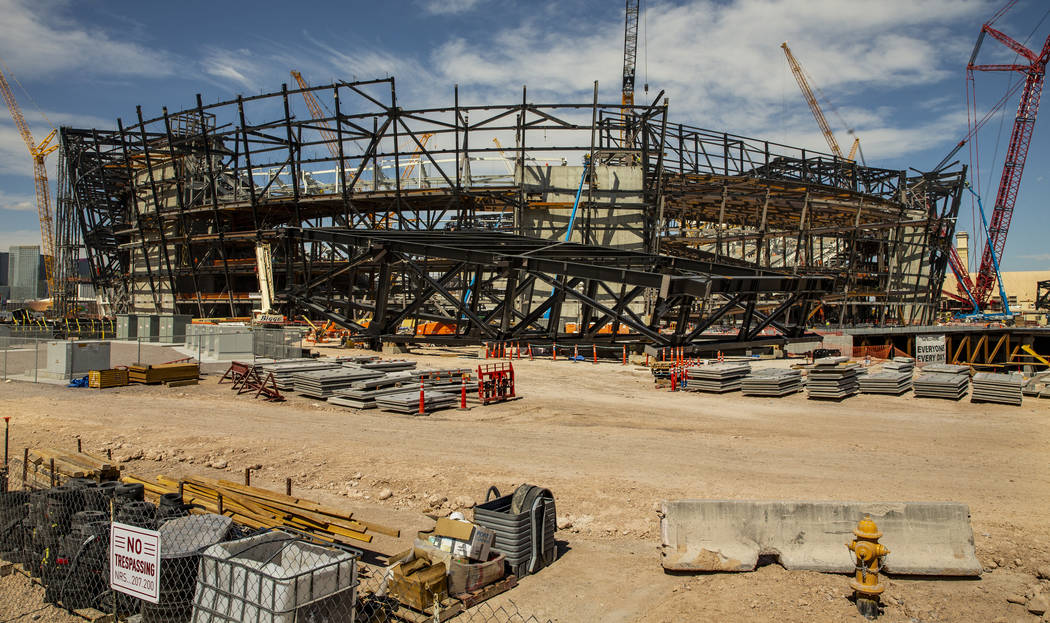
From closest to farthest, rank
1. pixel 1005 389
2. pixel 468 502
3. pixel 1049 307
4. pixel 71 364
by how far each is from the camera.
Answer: pixel 468 502 < pixel 1005 389 < pixel 71 364 < pixel 1049 307

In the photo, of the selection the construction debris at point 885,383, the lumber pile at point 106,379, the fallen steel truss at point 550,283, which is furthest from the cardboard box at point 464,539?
the lumber pile at point 106,379

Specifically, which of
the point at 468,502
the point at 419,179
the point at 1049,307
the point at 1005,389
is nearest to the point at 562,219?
the point at 419,179

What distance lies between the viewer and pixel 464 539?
6.27m

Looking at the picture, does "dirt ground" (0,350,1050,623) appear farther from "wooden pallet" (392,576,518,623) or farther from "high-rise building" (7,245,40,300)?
"high-rise building" (7,245,40,300)

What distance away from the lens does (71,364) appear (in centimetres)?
2078

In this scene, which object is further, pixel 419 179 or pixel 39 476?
pixel 419 179

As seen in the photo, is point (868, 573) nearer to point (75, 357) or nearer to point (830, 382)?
point (830, 382)

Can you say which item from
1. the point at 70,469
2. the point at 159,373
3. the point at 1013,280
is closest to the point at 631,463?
the point at 70,469

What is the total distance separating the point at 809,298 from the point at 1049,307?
63.1 m

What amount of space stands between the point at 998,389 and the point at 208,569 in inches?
748

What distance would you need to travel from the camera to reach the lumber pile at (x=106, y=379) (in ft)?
64.2

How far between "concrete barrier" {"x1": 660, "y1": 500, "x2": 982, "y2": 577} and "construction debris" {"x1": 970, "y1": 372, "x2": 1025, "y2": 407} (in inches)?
505

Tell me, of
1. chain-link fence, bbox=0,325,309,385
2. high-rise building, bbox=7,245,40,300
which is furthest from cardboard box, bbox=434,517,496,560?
high-rise building, bbox=7,245,40,300

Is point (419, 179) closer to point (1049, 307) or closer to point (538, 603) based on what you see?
point (538, 603)
